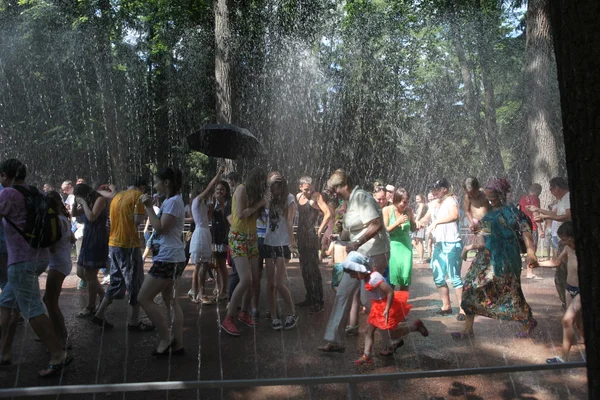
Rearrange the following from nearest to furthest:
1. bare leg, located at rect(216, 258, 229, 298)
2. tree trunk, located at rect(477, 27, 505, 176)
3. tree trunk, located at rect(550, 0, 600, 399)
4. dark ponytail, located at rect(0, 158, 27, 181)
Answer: tree trunk, located at rect(550, 0, 600, 399) < dark ponytail, located at rect(0, 158, 27, 181) < bare leg, located at rect(216, 258, 229, 298) < tree trunk, located at rect(477, 27, 505, 176)

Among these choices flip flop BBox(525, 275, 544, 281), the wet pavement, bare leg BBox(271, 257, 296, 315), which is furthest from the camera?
flip flop BBox(525, 275, 544, 281)

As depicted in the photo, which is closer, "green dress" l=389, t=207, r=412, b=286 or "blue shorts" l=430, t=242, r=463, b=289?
"green dress" l=389, t=207, r=412, b=286

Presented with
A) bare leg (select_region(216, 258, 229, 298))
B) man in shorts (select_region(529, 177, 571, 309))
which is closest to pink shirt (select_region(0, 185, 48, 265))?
bare leg (select_region(216, 258, 229, 298))

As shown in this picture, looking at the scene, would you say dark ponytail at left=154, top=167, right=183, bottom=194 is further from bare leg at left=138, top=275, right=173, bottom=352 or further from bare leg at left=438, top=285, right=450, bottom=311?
bare leg at left=438, top=285, right=450, bottom=311

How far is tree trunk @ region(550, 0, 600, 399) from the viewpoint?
5.71 ft

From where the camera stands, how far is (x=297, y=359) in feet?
17.2

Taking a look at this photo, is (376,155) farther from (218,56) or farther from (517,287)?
(517,287)

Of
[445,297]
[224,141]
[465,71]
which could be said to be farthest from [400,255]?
[465,71]

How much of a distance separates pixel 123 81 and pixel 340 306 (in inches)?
933

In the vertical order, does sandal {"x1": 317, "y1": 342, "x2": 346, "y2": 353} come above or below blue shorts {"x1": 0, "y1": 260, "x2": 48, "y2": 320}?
below

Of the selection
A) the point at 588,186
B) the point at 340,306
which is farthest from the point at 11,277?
the point at 588,186

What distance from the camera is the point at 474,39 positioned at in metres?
27.3

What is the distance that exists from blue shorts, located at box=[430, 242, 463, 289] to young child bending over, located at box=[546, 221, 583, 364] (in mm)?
1565

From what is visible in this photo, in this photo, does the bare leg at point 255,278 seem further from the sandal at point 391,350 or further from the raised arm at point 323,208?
the sandal at point 391,350
